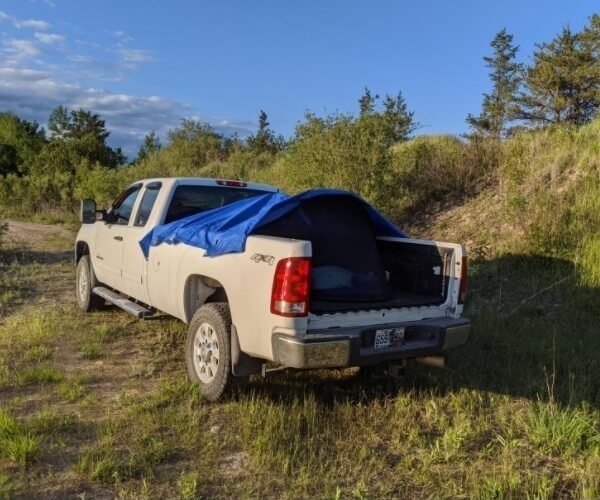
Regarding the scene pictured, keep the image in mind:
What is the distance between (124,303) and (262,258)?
2836 mm

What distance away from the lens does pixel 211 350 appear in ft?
15.3

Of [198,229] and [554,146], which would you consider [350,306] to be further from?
[554,146]

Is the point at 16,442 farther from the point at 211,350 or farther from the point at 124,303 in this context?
the point at 124,303

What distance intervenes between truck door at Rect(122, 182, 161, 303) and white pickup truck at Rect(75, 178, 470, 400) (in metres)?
0.01

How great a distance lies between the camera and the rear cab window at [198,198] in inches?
234

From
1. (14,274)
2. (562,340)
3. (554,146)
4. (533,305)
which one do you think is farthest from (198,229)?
(554,146)

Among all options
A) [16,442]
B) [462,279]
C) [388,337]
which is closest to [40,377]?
[16,442]

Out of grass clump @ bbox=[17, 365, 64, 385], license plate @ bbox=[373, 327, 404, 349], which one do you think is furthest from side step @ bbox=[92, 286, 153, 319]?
license plate @ bbox=[373, 327, 404, 349]

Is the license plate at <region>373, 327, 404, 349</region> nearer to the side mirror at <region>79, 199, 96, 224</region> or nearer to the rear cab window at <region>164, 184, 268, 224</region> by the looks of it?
the rear cab window at <region>164, 184, 268, 224</region>

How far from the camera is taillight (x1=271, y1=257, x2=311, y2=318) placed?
3.79m

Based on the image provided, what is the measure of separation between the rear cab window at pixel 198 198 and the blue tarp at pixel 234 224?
14.5 inches

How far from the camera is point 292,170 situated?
509 inches

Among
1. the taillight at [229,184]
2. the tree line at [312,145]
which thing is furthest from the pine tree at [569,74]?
the taillight at [229,184]

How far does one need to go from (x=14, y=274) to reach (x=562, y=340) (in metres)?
9.35
